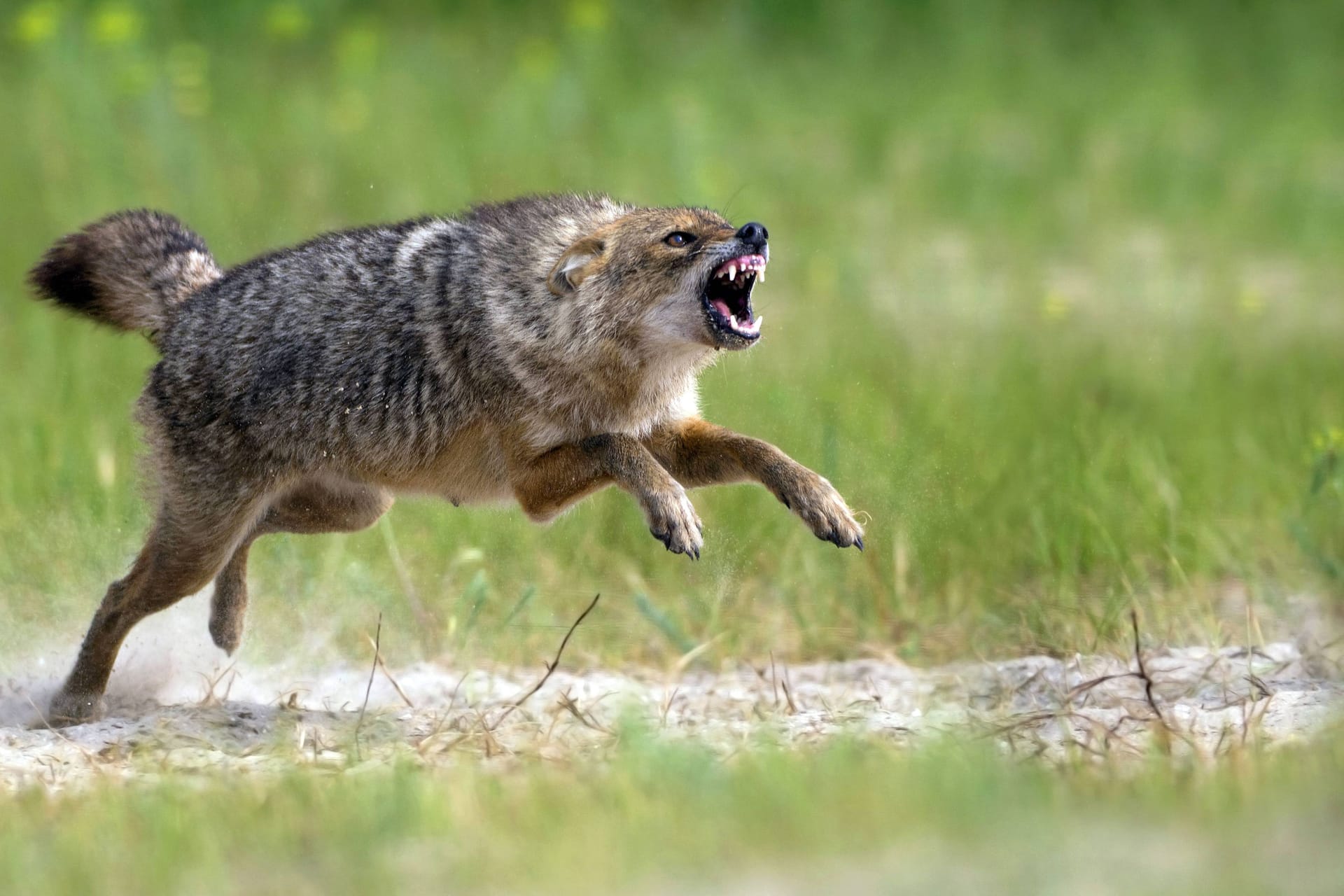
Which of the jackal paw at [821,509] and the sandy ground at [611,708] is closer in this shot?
the sandy ground at [611,708]

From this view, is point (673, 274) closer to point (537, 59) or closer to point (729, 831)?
point (729, 831)

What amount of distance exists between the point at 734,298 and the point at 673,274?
0.22 metres

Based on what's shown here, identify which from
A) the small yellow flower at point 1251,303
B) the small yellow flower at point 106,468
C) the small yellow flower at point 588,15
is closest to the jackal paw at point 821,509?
the small yellow flower at point 106,468

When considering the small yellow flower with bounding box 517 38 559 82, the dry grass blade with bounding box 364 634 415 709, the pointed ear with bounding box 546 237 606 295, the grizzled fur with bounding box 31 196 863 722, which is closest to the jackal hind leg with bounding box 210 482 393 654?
the grizzled fur with bounding box 31 196 863 722

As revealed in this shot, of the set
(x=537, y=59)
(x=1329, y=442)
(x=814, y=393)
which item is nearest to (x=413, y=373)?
(x=814, y=393)

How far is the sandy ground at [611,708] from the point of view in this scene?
16.3 feet

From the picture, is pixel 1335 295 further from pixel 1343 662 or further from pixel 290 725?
pixel 290 725

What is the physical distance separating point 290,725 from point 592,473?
1269mm

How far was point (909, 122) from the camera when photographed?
13.5 meters

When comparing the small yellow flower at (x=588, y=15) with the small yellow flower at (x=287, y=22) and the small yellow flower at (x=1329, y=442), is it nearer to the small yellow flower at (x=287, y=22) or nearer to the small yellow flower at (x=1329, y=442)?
the small yellow flower at (x=287, y=22)

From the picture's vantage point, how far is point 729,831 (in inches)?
147

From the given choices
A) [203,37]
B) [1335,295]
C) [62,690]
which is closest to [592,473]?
[62,690]

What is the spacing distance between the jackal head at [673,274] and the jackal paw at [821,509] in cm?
47

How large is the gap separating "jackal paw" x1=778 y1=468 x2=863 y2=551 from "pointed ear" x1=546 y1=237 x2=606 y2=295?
0.97m
